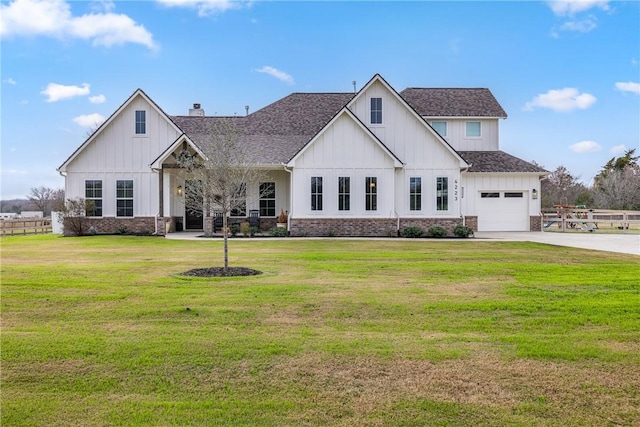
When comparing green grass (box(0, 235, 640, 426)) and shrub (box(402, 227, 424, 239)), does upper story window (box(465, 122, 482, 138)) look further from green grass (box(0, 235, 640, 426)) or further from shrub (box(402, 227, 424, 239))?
green grass (box(0, 235, 640, 426))

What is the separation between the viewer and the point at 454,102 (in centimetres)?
2870

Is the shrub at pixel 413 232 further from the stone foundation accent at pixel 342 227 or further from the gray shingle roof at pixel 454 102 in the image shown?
the gray shingle roof at pixel 454 102

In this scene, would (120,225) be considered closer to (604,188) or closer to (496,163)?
(496,163)

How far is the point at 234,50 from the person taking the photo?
25.6 metres

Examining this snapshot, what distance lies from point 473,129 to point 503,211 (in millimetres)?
5515

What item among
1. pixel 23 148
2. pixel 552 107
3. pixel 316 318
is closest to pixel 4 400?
pixel 316 318

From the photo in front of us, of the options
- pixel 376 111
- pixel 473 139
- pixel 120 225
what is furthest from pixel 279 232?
pixel 473 139

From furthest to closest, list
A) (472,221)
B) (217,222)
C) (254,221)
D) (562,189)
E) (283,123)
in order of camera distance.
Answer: (562,189)
(283,123)
(472,221)
(217,222)
(254,221)

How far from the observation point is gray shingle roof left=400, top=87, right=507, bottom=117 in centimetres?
2784

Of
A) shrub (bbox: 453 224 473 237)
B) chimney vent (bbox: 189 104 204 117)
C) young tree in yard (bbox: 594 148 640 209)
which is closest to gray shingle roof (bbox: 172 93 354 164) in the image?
chimney vent (bbox: 189 104 204 117)

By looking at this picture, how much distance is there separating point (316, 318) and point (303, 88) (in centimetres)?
2738

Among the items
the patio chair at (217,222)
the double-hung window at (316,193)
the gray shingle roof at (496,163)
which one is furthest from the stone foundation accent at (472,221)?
the patio chair at (217,222)

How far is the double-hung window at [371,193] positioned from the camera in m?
22.0

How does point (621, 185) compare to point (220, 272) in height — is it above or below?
above
